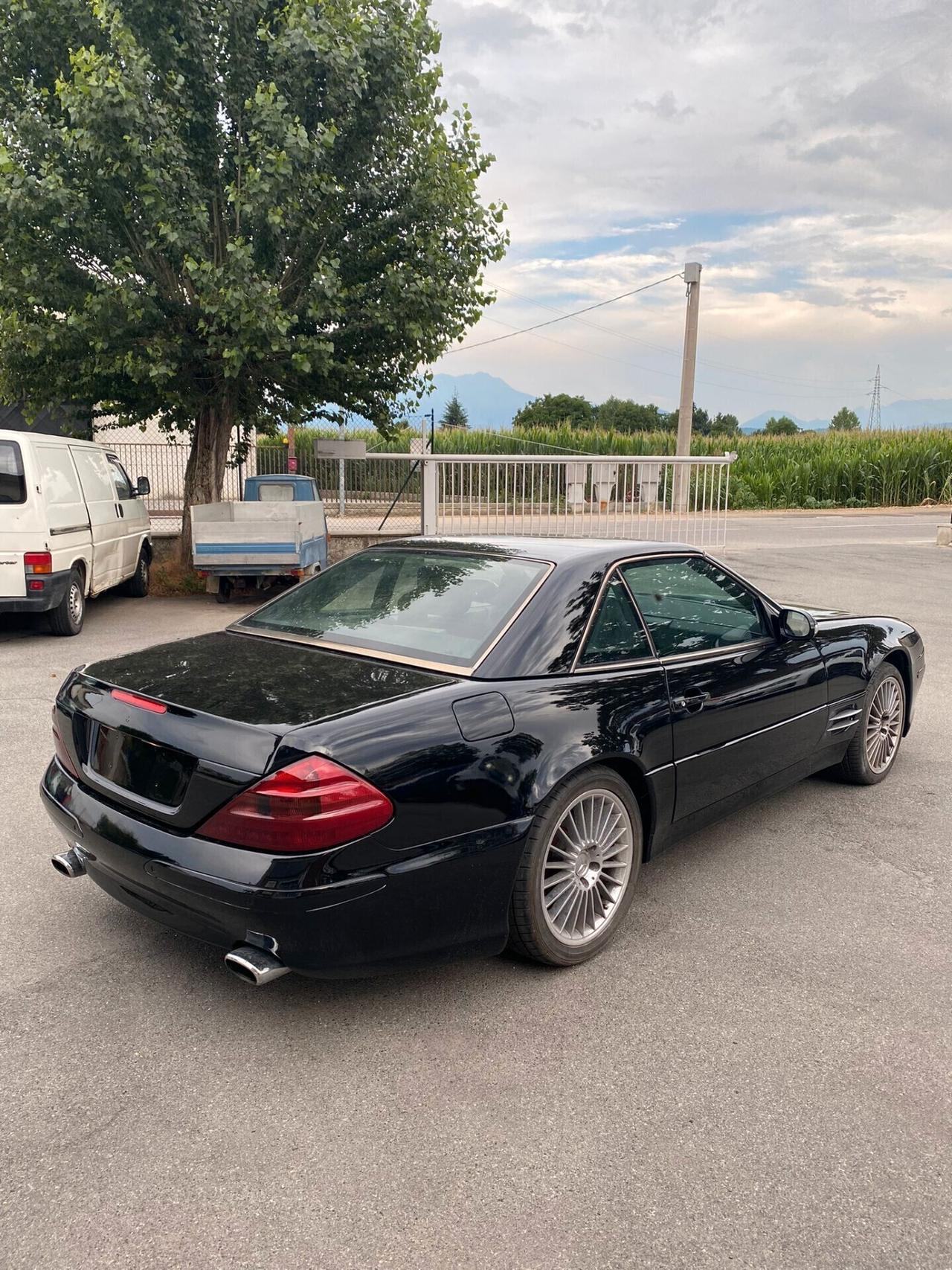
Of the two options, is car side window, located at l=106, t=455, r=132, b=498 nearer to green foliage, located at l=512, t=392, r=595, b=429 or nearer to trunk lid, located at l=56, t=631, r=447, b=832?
trunk lid, located at l=56, t=631, r=447, b=832

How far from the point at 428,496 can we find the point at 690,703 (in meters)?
10.3

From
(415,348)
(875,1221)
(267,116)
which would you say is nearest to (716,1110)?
(875,1221)

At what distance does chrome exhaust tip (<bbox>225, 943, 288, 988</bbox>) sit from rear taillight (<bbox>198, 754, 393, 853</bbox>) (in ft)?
0.95

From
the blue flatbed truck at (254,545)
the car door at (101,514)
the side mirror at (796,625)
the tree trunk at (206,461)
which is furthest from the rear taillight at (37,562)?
the side mirror at (796,625)

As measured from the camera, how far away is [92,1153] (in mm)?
2379

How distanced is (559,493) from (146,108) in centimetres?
715

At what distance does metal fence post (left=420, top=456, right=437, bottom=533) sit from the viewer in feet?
44.5

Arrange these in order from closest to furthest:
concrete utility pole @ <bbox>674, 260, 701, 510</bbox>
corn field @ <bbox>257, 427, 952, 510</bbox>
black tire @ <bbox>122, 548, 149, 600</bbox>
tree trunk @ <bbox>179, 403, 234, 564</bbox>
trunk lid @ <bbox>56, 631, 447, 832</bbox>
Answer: trunk lid @ <bbox>56, 631, 447, 832</bbox>, black tire @ <bbox>122, 548, 149, 600</bbox>, tree trunk @ <bbox>179, 403, 234, 564</bbox>, concrete utility pole @ <bbox>674, 260, 701, 510</bbox>, corn field @ <bbox>257, 427, 952, 510</bbox>

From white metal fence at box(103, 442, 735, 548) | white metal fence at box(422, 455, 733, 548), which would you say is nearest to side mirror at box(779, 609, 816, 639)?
white metal fence at box(103, 442, 735, 548)

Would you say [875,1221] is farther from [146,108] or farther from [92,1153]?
[146,108]

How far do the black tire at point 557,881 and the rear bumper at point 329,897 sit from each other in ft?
0.20

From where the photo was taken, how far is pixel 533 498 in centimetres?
1418

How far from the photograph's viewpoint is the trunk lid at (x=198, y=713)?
2.80 metres

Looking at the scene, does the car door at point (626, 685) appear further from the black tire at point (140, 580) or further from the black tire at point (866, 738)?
the black tire at point (140, 580)
